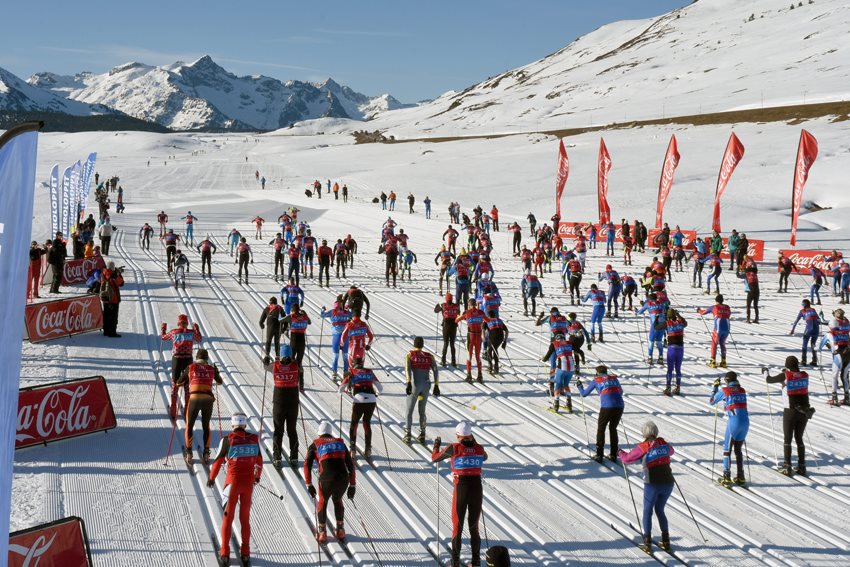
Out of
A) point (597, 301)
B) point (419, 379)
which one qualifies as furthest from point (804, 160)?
point (419, 379)

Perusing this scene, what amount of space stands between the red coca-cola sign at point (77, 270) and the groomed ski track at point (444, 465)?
6.72ft

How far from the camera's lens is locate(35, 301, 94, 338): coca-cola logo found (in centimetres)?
1577

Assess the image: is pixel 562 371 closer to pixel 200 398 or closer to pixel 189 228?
pixel 200 398

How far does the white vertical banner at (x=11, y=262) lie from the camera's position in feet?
12.9

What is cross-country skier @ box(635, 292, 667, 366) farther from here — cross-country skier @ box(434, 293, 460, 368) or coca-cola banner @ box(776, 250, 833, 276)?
coca-cola banner @ box(776, 250, 833, 276)

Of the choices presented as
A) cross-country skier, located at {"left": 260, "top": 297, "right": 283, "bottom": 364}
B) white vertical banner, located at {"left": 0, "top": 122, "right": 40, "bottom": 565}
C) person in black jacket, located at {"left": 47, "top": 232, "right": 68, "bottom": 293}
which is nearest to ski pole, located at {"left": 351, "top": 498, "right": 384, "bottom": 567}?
white vertical banner, located at {"left": 0, "top": 122, "right": 40, "bottom": 565}

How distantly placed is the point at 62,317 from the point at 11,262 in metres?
13.7

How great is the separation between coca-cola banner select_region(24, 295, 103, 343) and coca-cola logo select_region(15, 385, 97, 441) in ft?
17.6

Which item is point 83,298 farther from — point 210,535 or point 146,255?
point 146,255

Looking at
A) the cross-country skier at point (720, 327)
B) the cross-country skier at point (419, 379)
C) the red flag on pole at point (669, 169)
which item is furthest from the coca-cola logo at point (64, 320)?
the red flag on pole at point (669, 169)

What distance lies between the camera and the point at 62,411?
1064 centimetres

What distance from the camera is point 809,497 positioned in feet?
32.4

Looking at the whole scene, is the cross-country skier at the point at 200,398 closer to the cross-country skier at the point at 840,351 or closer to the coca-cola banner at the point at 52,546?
the coca-cola banner at the point at 52,546

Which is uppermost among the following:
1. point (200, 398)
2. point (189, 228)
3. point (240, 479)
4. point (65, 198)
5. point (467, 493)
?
point (65, 198)
